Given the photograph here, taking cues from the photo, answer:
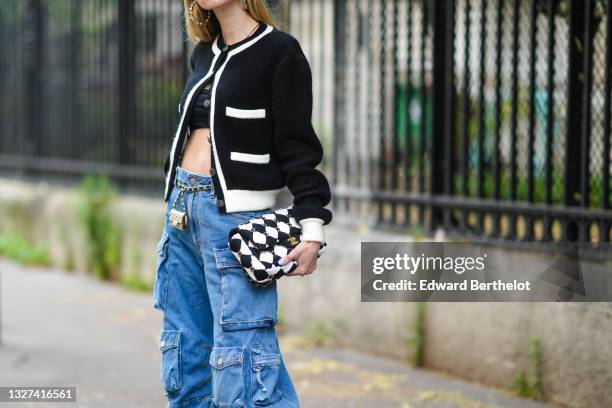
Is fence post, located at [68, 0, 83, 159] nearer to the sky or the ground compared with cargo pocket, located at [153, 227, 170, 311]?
nearer to the sky

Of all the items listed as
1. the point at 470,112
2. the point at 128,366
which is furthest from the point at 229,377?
the point at 470,112

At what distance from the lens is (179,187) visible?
3.70 meters

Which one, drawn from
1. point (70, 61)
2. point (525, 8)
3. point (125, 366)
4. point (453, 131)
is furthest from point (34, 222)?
point (525, 8)

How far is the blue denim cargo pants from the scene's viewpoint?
348 cm

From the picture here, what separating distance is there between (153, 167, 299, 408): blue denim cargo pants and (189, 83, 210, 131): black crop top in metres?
0.18

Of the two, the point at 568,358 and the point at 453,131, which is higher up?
the point at 453,131

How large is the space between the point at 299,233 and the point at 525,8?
8.91 ft

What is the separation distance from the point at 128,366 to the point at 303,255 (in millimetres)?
2963

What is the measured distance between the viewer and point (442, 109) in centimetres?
629

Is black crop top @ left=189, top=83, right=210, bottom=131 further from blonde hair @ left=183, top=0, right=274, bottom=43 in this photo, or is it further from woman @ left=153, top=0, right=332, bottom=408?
blonde hair @ left=183, top=0, right=274, bottom=43

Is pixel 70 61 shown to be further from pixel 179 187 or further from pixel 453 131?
pixel 179 187

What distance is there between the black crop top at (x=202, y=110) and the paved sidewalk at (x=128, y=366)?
2134 mm

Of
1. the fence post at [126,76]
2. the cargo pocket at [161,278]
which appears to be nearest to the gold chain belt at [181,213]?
the cargo pocket at [161,278]

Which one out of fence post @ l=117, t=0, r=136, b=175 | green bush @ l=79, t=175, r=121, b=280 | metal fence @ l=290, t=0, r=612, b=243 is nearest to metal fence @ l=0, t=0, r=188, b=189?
fence post @ l=117, t=0, r=136, b=175
